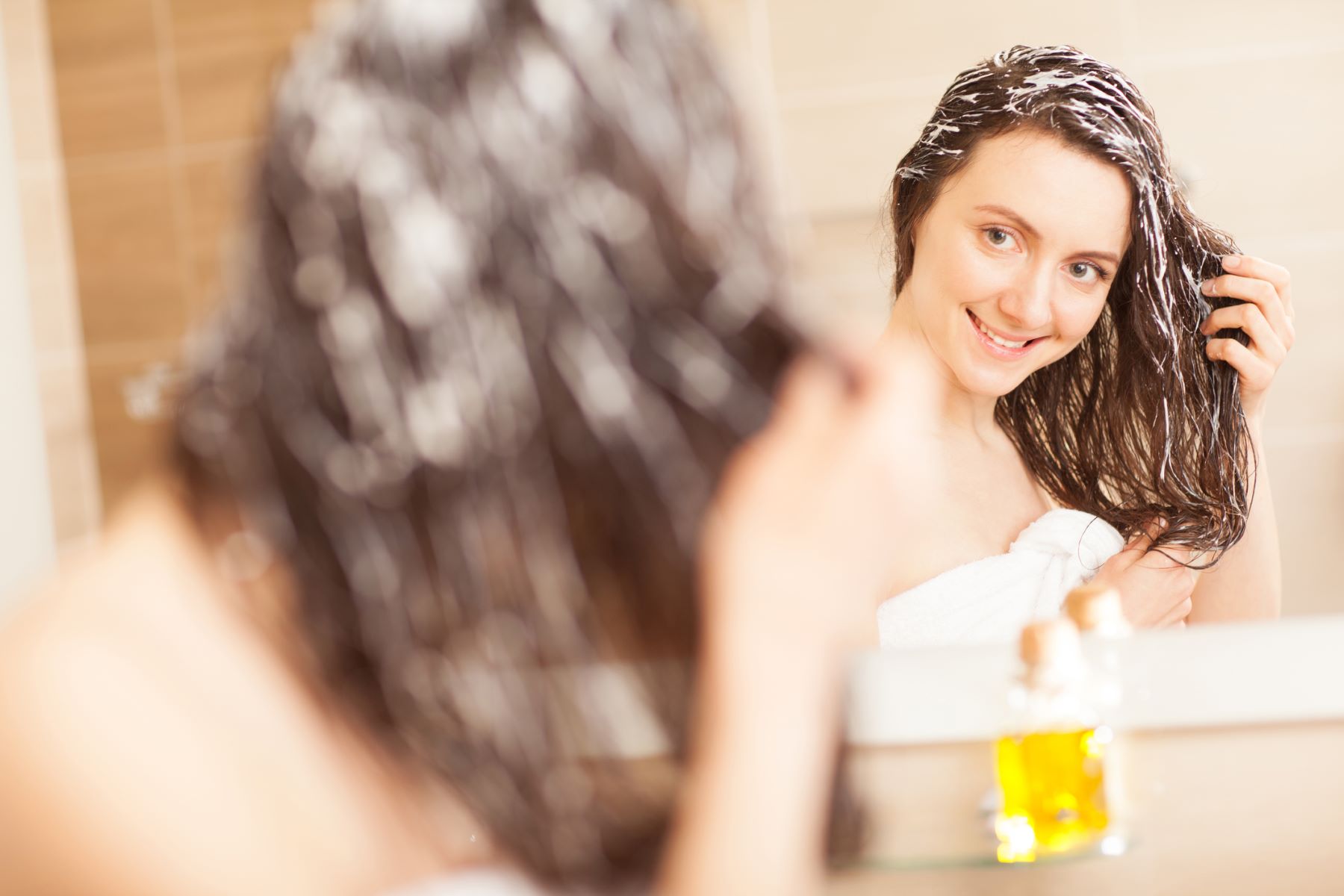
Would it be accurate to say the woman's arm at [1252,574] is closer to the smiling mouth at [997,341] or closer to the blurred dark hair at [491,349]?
the smiling mouth at [997,341]

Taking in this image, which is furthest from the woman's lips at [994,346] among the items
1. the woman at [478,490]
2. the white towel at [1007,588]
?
the woman at [478,490]

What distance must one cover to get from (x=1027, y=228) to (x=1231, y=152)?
20 centimetres

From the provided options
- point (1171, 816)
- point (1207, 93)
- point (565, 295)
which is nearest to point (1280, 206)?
point (1207, 93)

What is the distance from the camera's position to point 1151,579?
2.44ft

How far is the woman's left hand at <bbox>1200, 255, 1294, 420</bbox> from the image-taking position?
766 mm

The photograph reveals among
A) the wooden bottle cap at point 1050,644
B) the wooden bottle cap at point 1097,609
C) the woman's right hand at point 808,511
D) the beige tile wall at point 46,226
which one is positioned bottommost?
the wooden bottle cap at point 1050,644

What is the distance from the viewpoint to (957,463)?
79cm

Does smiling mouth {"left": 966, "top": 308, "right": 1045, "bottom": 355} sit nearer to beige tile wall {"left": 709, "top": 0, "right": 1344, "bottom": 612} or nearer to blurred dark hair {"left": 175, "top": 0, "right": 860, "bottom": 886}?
beige tile wall {"left": 709, "top": 0, "right": 1344, "bottom": 612}

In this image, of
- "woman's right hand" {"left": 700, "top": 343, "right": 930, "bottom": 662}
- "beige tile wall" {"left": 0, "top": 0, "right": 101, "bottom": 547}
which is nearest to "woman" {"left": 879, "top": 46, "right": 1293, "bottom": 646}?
"woman's right hand" {"left": 700, "top": 343, "right": 930, "bottom": 662}

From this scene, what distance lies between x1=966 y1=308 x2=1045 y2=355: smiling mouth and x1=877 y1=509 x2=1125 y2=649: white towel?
0.12 meters

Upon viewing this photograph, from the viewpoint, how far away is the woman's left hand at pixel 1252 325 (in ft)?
2.51

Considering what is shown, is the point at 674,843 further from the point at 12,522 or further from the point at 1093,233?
the point at 12,522

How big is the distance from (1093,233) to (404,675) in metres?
0.56

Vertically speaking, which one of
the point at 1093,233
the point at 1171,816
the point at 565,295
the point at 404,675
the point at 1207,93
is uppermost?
the point at 1207,93
